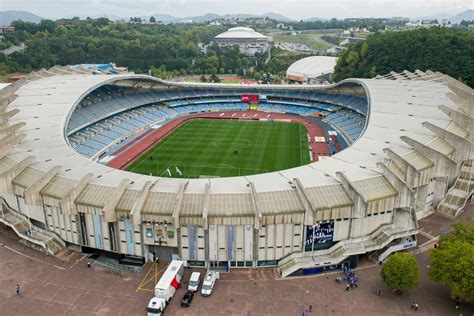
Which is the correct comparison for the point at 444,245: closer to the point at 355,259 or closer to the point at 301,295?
the point at 355,259

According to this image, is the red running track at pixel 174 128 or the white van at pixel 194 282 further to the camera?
the red running track at pixel 174 128

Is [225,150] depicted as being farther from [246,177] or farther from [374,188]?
[374,188]

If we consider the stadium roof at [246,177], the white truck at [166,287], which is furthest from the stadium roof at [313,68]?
the white truck at [166,287]

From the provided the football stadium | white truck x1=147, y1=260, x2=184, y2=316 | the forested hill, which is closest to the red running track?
the football stadium

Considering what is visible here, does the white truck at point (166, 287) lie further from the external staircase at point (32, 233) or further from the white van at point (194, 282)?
the external staircase at point (32, 233)

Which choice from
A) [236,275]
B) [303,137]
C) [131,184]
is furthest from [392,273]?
[303,137]
